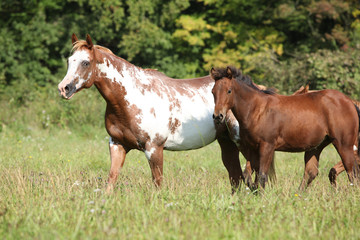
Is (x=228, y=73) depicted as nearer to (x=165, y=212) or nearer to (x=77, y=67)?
(x=77, y=67)

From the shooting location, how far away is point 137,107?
5566mm

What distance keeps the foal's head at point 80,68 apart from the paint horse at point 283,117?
1.48 metres

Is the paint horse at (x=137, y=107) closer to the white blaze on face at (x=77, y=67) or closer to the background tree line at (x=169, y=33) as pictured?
the white blaze on face at (x=77, y=67)

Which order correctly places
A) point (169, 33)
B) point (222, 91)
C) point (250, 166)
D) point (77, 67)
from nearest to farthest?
point (77, 67)
point (222, 91)
point (250, 166)
point (169, 33)

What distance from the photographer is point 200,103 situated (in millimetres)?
6242

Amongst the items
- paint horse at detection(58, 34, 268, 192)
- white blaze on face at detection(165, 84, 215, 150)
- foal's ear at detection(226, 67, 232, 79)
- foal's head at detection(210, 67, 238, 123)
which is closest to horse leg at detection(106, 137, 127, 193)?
paint horse at detection(58, 34, 268, 192)

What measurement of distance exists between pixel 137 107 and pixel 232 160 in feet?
6.11

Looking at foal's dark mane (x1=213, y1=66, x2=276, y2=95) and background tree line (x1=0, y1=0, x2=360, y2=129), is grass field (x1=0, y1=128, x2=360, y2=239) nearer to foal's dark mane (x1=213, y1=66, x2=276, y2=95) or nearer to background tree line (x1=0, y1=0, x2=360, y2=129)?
foal's dark mane (x1=213, y1=66, x2=276, y2=95)

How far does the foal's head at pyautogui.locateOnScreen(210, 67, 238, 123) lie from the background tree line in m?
12.2

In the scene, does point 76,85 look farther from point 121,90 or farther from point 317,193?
point 317,193

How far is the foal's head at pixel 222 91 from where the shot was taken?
17.4 feet

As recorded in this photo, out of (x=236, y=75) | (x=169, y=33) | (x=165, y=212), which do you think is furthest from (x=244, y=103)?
(x=169, y=33)

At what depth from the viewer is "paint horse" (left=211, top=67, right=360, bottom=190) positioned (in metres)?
5.57

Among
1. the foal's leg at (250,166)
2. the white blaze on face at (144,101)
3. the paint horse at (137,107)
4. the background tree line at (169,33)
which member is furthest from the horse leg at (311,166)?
the background tree line at (169,33)
